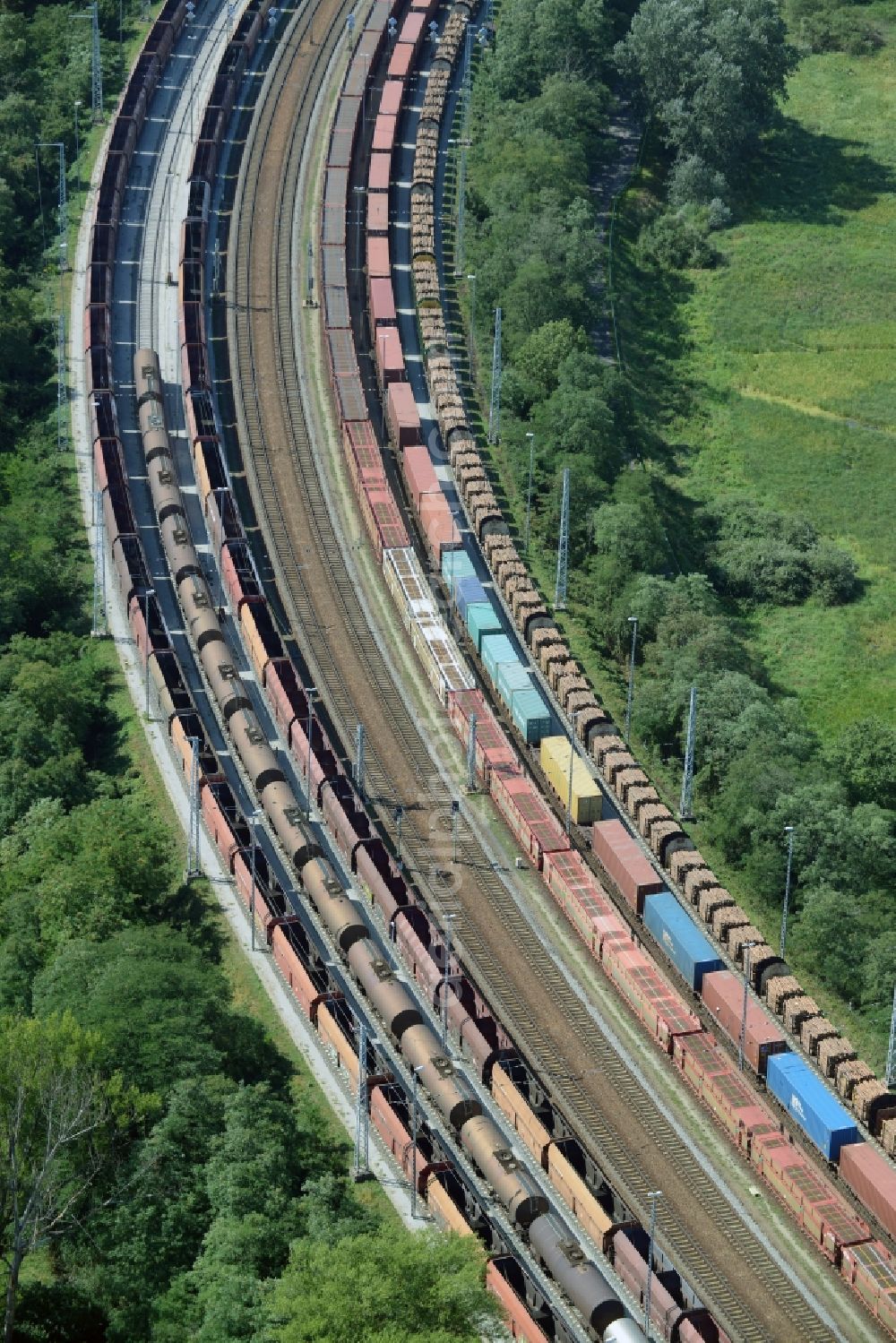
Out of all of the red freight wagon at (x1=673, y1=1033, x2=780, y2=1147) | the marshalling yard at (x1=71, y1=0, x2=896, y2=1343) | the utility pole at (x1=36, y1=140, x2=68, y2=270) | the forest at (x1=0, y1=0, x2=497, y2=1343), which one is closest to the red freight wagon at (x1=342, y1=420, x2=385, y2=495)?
the marshalling yard at (x1=71, y1=0, x2=896, y2=1343)

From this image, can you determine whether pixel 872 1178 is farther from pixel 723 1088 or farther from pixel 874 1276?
pixel 723 1088

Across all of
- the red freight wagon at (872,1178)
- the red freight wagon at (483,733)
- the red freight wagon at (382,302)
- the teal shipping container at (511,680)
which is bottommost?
the red freight wagon at (872,1178)

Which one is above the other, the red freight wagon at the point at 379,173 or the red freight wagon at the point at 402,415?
the red freight wagon at the point at 379,173

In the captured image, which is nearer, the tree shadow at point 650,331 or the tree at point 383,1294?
the tree at point 383,1294

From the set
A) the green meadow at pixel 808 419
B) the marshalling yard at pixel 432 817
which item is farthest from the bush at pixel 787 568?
the marshalling yard at pixel 432 817

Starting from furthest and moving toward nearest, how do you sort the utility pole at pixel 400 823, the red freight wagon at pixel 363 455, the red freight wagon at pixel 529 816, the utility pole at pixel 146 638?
1. the red freight wagon at pixel 363 455
2. the utility pole at pixel 146 638
3. the utility pole at pixel 400 823
4. the red freight wagon at pixel 529 816

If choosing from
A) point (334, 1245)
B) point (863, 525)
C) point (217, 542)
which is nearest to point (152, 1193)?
point (334, 1245)

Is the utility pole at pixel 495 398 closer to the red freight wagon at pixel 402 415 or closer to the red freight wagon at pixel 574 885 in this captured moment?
the red freight wagon at pixel 402 415
